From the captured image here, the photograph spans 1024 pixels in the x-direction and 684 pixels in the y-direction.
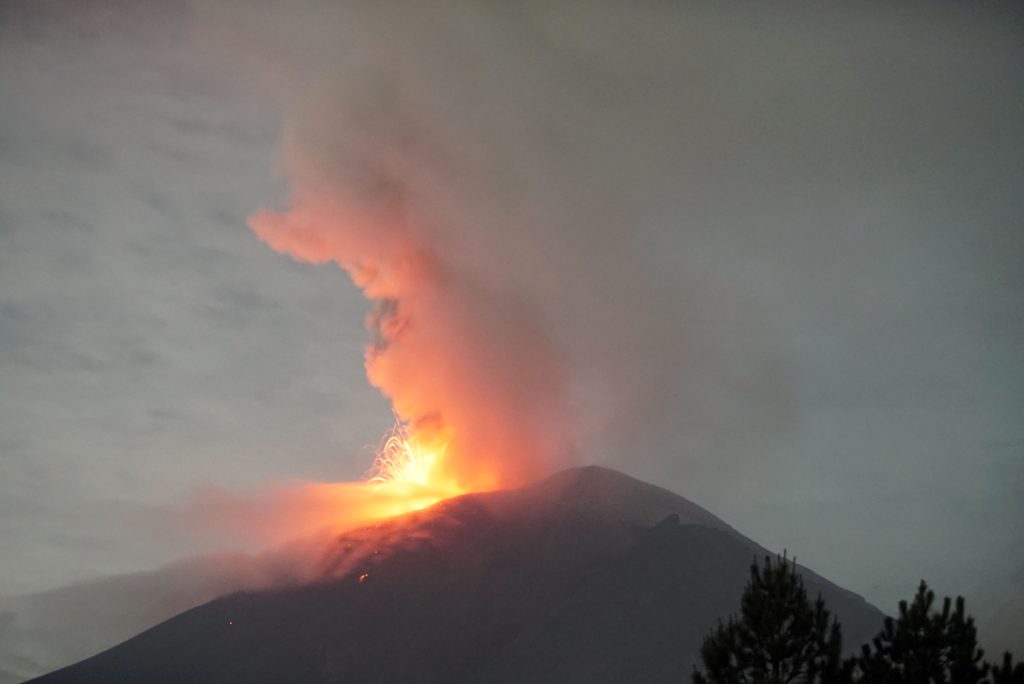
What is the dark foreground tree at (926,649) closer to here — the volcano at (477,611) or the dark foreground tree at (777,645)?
the dark foreground tree at (777,645)

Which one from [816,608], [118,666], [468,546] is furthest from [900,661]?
[118,666]

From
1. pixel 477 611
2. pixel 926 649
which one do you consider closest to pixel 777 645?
pixel 926 649

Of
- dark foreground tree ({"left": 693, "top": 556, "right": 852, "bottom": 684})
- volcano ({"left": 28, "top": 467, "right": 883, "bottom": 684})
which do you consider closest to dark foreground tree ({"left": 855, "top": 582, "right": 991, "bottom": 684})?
dark foreground tree ({"left": 693, "top": 556, "right": 852, "bottom": 684})

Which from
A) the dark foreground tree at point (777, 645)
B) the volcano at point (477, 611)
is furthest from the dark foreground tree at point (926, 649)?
the volcano at point (477, 611)

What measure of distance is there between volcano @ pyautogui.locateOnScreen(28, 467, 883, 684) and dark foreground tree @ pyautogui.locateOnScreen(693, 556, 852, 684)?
11206 centimetres

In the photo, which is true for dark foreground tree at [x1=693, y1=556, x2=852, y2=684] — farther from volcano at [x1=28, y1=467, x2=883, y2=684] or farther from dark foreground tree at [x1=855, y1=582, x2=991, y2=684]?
volcano at [x1=28, y1=467, x2=883, y2=684]

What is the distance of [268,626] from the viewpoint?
7106 inches

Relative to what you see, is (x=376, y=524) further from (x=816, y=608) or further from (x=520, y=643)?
(x=816, y=608)

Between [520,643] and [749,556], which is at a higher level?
[749,556]

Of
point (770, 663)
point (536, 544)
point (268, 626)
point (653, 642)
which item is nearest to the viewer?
point (770, 663)

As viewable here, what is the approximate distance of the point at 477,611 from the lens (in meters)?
179

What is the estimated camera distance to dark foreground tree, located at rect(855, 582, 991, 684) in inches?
1682

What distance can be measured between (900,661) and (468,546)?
146635mm

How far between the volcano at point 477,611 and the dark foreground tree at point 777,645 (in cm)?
11206
